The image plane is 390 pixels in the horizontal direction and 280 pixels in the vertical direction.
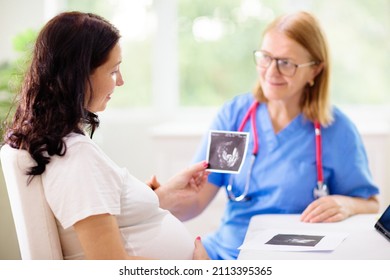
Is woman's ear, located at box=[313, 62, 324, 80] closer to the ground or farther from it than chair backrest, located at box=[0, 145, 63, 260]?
farther from it

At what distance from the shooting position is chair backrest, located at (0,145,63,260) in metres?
1.13

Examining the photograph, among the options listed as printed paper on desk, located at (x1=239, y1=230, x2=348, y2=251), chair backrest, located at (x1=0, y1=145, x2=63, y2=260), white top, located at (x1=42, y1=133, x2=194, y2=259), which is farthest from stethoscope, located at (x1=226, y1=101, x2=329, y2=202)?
chair backrest, located at (x1=0, y1=145, x2=63, y2=260)

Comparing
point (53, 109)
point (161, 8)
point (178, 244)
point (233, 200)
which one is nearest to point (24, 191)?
point (53, 109)

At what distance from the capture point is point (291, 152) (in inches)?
70.6

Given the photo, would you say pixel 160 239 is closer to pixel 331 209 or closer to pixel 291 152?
pixel 331 209

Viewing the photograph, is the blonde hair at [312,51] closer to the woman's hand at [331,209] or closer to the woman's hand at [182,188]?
the woman's hand at [331,209]

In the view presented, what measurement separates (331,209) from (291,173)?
0.66 feet

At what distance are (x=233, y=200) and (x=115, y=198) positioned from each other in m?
0.71

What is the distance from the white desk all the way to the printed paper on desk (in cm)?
1

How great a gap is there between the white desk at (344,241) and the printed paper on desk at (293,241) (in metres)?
0.01

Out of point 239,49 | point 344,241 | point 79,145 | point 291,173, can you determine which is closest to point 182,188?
point 291,173

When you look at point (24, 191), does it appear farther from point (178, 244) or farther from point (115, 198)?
point (178, 244)

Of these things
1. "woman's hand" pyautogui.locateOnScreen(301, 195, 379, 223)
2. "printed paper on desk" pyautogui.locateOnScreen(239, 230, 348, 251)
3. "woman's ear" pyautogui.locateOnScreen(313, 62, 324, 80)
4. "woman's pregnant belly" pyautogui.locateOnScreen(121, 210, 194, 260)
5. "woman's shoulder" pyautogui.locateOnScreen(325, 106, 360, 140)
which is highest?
"woman's ear" pyautogui.locateOnScreen(313, 62, 324, 80)

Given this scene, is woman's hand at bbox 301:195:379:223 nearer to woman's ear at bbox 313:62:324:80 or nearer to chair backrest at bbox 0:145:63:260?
woman's ear at bbox 313:62:324:80
